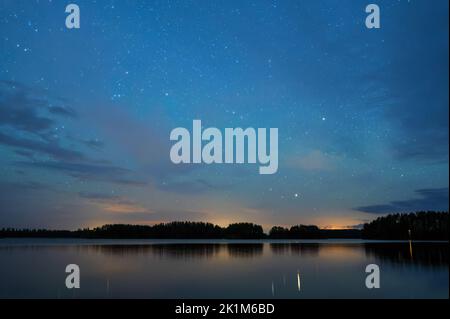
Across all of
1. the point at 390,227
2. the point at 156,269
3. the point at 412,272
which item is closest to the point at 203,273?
the point at 156,269

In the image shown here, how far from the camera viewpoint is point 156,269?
149 feet

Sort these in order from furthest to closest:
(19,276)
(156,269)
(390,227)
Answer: (390,227) → (156,269) → (19,276)

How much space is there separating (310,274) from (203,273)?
426 inches

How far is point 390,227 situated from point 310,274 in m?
139

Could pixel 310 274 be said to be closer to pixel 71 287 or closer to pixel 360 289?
pixel 360 289

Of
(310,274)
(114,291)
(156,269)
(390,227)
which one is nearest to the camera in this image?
(114,291)
